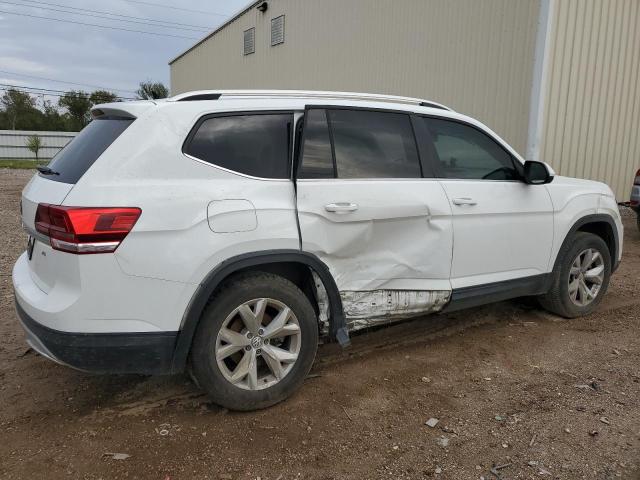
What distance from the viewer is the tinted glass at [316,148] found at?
3105 mm

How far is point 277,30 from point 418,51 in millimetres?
8742

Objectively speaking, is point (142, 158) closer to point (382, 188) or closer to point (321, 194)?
point (321, 194)

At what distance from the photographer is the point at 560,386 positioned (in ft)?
11.0

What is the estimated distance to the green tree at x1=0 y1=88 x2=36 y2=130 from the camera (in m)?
51.5

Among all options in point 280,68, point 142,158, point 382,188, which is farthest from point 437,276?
point 280,68

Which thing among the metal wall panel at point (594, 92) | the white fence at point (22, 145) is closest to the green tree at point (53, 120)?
the white fence at point (22, 145)

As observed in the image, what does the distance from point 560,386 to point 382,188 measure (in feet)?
5.68

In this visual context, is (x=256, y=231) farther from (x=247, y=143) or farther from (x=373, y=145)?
(x=373, y=145)

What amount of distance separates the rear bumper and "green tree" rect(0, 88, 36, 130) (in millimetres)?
57874

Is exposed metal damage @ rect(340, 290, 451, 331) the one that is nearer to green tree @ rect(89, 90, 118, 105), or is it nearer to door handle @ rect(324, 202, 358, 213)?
door handle @ rect(324, 202, 358, 213)

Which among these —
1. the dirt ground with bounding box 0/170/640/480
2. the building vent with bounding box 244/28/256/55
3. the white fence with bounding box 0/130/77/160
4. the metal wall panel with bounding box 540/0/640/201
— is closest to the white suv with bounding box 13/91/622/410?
the dirt ground with bounding box 0/170/640/480

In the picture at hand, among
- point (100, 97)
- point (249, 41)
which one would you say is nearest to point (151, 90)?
point (100, 97)

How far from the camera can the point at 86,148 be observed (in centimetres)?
280

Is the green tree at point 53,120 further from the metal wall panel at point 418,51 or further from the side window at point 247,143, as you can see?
the side window at point 247,143
